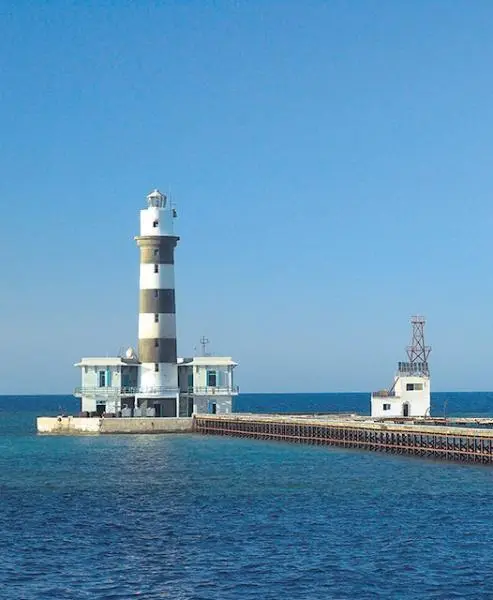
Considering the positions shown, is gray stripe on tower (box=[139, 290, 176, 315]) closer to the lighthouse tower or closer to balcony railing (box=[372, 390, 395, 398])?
the lighthouse tower

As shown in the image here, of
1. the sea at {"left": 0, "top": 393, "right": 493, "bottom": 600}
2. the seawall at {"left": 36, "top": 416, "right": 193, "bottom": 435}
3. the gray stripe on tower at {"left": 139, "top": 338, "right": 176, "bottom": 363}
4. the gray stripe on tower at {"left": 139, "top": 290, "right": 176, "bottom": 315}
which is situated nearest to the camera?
the sea at {"left": 0, "top": 393, "right": 493, "bottom": 600}

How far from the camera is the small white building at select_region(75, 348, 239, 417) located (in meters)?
93.8

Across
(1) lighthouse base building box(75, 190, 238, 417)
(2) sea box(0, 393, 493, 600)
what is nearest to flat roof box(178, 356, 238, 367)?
(1) lighthouse base building box(75, 190, 238, 417)

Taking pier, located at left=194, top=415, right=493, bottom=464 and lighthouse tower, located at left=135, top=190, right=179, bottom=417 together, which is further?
lighthouse tower, located at left=135, top=190, right=179, bottom=417

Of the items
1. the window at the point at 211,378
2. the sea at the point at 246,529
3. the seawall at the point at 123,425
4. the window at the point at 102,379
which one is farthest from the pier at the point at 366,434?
the window at the point at 102,379

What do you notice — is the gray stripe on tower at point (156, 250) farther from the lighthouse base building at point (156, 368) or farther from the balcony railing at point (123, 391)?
the balcony railing at point (123, 391)

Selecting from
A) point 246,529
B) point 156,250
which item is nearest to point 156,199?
point 156,250

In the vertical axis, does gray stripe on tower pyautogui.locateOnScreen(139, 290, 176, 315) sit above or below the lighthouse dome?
below

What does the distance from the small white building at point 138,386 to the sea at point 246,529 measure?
22963mm

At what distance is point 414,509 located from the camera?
1870 inches

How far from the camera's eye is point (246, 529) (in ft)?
139

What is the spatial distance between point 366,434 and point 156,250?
24697 mm

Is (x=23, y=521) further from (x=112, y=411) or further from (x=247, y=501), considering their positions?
(x=112, y=411)

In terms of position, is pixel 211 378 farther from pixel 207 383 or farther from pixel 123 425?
pixel 123 425
